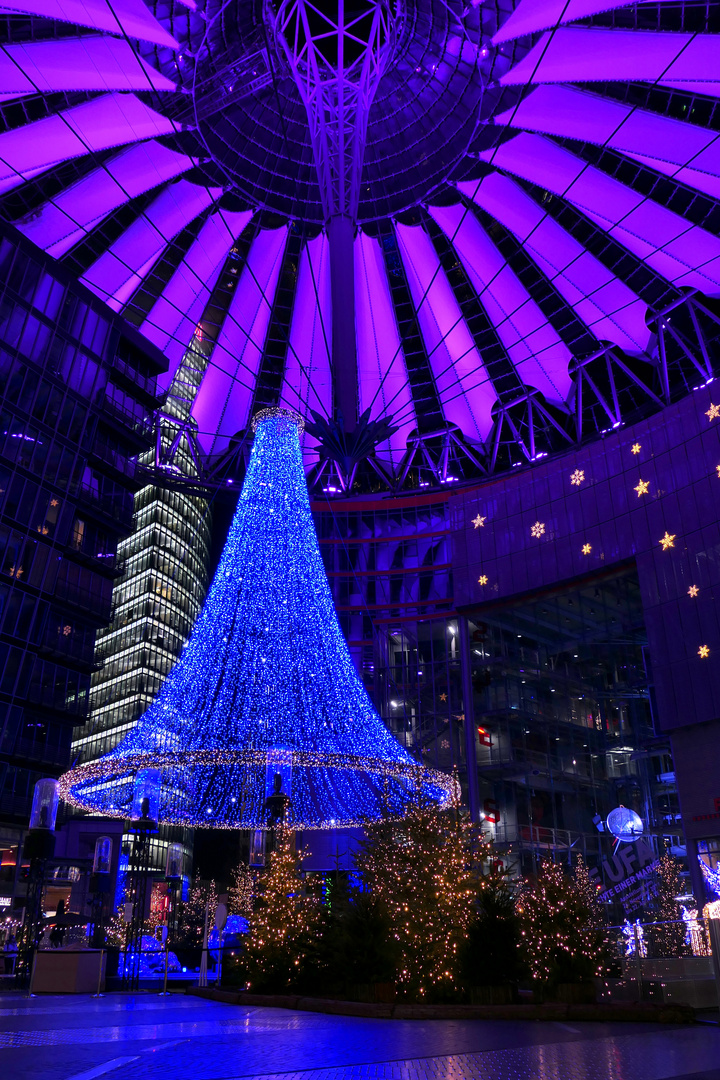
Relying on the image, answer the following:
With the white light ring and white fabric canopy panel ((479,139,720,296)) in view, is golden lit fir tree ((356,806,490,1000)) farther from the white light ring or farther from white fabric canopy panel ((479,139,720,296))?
white fabric canopy panel ((479,139,720,296))

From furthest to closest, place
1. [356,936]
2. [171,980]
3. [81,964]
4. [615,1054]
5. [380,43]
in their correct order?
[380,43] < [171,980] < [81,964] < [356,936] < [615,1054]

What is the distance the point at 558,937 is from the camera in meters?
14.5

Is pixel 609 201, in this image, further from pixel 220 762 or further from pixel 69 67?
pixel 220 762

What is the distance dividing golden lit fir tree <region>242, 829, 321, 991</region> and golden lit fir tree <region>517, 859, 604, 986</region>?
427cm

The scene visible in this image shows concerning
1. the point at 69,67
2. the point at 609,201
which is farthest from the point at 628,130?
the point at 69,67

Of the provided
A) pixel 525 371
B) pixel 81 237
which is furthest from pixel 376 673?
pixel 81 237

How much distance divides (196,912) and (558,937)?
56.2 metres

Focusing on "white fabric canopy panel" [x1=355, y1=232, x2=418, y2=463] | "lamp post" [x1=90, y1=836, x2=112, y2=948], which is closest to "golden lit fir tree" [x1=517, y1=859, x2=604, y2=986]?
"lamp post" [x1=90, y1=836, x2=112, y2=948]

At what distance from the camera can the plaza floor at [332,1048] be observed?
7.64 meters

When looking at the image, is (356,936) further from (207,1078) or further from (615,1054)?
(207,1078)

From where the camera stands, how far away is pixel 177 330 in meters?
37.1

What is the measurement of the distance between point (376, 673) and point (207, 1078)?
4142cm

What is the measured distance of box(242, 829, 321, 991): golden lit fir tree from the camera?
53.4 ft

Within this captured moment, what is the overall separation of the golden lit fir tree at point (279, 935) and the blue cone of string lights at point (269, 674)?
3154 millimetres
